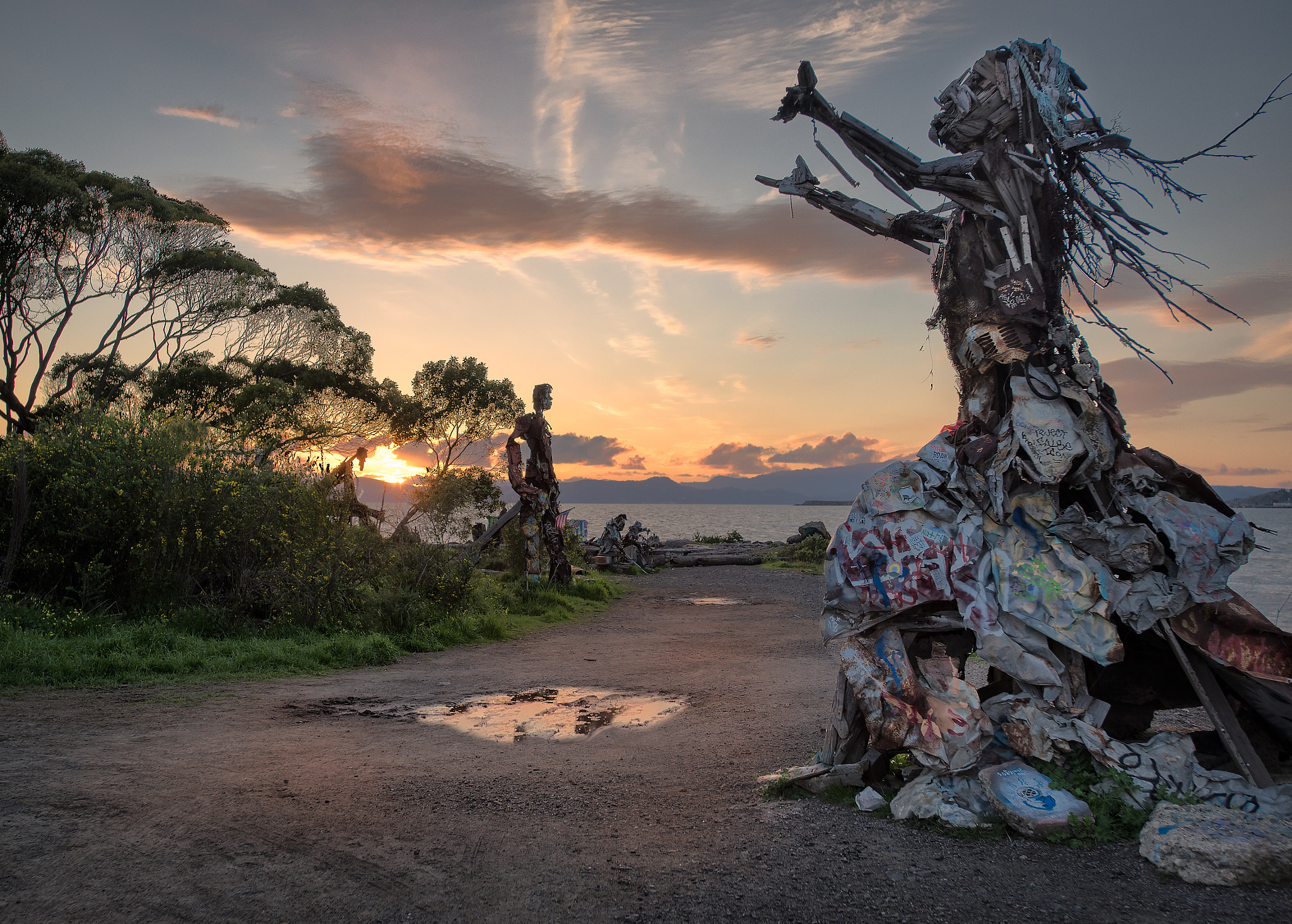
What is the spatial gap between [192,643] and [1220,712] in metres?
9.32

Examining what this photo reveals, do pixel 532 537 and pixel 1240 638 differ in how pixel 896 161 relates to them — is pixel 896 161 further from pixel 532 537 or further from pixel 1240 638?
pixel 532 537

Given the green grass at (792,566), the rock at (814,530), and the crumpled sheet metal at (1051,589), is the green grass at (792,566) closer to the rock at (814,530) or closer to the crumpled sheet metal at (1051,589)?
the rock at (814,530)

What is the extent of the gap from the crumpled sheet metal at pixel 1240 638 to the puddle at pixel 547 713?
4.19 meters

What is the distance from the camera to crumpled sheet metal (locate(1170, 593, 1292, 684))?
147 inches

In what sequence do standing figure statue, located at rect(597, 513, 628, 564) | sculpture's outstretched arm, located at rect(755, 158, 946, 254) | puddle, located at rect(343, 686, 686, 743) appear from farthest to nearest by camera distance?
1. standing figure statue, located at rect(597, 513, 628, 564)
2. puddle, located at rect(343, 686, 686, 743)
3. sculpture's outstretched arm, located at rect(755, 158, 946, 254)

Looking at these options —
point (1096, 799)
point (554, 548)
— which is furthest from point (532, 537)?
point (1096, 799)

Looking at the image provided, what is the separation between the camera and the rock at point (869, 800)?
160 inches

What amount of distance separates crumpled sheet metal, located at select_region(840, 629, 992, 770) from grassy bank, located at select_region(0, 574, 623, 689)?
656 centimetres

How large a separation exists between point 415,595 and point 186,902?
25.4 feet

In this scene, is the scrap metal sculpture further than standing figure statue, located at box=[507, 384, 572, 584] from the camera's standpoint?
No


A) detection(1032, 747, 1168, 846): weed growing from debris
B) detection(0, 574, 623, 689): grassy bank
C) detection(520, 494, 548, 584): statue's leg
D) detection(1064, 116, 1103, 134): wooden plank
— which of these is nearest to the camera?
detection(1032, 747, 1168, 846): weed growing from debris

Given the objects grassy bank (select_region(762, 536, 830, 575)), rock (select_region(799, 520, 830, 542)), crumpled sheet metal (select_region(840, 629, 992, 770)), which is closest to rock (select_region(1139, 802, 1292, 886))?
crumpled sheet metal (select_region(840, 629, 992, 770))

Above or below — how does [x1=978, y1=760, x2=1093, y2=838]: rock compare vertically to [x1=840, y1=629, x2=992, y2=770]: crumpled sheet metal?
below

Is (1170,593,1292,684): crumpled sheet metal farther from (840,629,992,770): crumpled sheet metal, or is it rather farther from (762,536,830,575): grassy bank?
(762,536,830,575): grassy bank
